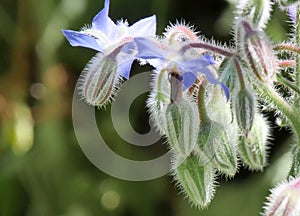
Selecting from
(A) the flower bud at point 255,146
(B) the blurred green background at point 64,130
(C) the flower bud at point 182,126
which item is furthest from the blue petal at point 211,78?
(B) the blurred green background at point 64,130

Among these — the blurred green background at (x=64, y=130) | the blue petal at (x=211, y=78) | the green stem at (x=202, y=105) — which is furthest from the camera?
the blurred green background at (x=64, y=130)

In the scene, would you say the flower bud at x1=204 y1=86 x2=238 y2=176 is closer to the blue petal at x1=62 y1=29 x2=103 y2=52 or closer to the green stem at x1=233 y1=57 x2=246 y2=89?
the green stem at x1=233 y1=57 x2=246 y2=89

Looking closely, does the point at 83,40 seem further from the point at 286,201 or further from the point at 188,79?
the point at 286,201

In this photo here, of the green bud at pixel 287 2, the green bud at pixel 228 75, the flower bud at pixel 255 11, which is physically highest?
the green bud at pixel 287 2

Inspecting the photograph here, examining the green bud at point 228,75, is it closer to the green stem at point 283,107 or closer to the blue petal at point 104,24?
the green stem at point 283,107

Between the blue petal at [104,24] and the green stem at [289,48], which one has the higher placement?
the green stem at [289,48]

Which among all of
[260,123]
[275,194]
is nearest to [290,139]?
[260,123]

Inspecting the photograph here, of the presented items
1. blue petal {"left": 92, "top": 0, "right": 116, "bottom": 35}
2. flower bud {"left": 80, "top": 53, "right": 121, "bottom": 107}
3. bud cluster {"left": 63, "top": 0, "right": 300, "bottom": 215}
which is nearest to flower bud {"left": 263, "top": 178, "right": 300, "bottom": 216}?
bud cluster {"left": 63, "top": 0, "right": 300, "bottom": 215}
